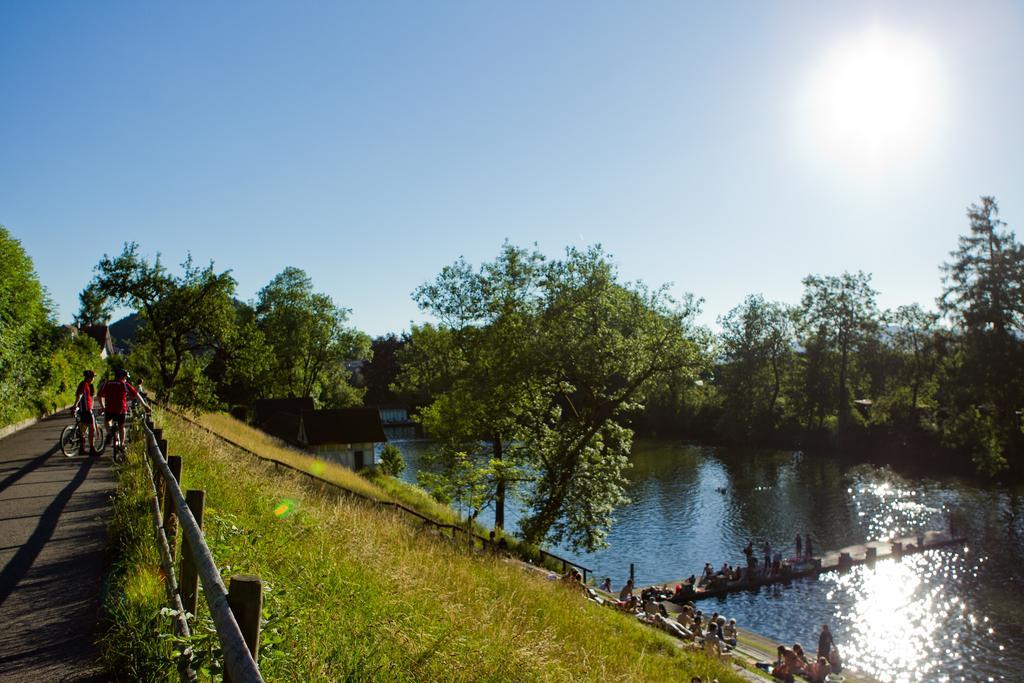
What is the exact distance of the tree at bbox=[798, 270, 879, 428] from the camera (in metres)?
61.4

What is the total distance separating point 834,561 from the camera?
30.3 metres

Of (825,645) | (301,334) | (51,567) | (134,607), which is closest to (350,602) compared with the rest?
(134,607)

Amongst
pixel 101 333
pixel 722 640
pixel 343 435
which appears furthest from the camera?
pixel 101 333

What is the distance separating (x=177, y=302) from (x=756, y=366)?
5564 cm

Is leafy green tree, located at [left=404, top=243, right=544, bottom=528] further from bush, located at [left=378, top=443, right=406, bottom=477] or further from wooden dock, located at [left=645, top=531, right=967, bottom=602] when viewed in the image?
bush, located at [left=378, top=443, right=406, bottom=477]

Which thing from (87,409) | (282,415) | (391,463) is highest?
(87,409)

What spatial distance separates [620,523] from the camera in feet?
122

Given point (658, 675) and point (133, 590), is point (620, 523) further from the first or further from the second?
point (133, 590)

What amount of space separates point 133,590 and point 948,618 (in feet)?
92.0

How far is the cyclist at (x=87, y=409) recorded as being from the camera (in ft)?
42.4

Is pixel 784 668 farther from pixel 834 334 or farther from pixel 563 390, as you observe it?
pixel 834 334

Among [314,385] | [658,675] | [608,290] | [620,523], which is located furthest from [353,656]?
[314,385]

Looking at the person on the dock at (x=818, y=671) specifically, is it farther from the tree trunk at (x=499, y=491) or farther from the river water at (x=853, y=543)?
the tree trunk at (x=499, y=491)

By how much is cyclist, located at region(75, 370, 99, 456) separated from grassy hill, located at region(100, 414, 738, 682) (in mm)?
2228
